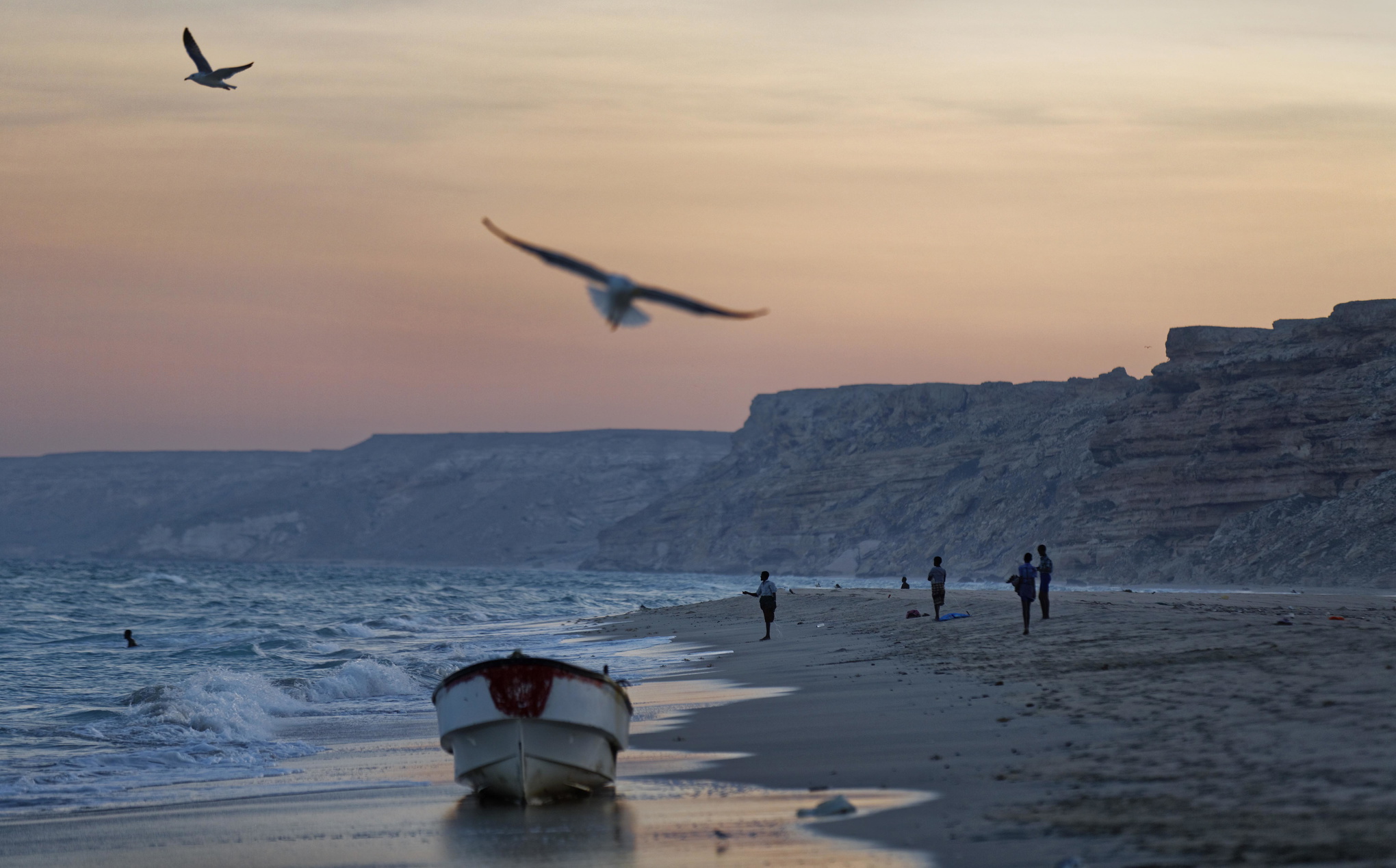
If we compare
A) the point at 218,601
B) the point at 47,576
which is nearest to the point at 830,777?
the point at 218,601

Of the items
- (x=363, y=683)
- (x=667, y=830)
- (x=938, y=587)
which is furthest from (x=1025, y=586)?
(x=667, y=830)

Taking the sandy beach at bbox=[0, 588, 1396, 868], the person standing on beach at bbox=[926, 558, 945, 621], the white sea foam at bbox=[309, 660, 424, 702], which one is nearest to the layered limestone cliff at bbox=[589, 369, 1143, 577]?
the person standing on beach at bbox=[926, 558, 945, 621]

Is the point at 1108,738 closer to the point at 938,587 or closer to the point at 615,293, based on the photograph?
the point at 615,293

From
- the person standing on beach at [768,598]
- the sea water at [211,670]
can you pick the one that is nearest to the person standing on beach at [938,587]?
the person standing on beach at [768,598]

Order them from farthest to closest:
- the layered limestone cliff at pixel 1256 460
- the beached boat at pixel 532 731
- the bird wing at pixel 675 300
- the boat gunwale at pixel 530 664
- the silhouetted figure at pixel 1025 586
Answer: the layered limestone cliff at pixel 1256 460, the silhouetted figure at pixel 1025 586, the boat gunwale at pixel 530 664, the beached boat at pixel 532 731, the bird wing at pixel 675 300

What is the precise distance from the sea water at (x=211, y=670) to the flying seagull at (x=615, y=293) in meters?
8.25

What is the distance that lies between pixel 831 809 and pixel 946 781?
1.24 meters

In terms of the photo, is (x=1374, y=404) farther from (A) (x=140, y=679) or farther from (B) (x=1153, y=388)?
(A) (x=140, y=679)

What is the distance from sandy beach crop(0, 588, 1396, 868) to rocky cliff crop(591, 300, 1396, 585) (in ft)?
183

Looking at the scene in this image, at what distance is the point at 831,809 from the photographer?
29.9ft

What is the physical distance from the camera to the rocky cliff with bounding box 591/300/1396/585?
76000 millimetres

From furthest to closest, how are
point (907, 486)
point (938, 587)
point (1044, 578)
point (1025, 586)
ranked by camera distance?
point (907, 486), point (938, 587), point (1044, 578), point (1025, 586)

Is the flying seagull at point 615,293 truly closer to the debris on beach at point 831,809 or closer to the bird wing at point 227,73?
the debris on beach at point 831,809

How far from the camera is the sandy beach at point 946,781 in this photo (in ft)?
25.1
